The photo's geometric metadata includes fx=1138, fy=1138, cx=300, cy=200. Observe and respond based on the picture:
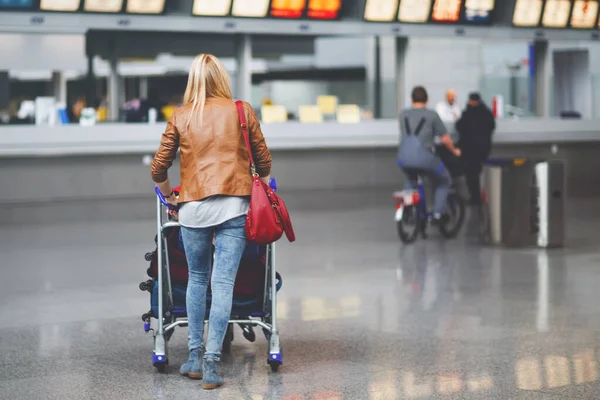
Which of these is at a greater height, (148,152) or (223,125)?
(223,125)

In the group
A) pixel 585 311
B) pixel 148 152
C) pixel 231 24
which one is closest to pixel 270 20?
pixel 231 24

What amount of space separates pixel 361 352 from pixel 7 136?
9.56 m

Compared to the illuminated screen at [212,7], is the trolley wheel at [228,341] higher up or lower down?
lower down

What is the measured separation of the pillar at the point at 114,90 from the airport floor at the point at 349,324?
328 centimetres

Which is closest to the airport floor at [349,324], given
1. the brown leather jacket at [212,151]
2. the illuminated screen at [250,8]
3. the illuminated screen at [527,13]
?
the brown leather jacket at [212,151]

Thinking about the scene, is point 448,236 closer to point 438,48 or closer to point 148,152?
point 148,152

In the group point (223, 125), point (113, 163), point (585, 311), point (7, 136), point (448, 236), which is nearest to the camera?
point (223, 125)

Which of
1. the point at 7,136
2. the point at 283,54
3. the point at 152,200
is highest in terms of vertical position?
the point at 283,54

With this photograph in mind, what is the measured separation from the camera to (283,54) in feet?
56.6

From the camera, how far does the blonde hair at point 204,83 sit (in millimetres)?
6020

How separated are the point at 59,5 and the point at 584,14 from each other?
856 centimetres

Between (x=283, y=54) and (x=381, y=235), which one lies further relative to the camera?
(x=283, y=54)

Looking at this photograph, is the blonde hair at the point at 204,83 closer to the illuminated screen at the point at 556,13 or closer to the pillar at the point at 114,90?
the pillar at the point at 114,90

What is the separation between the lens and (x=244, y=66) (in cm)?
1644
